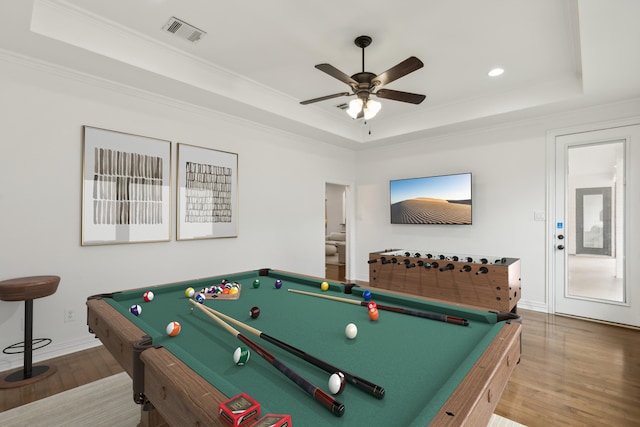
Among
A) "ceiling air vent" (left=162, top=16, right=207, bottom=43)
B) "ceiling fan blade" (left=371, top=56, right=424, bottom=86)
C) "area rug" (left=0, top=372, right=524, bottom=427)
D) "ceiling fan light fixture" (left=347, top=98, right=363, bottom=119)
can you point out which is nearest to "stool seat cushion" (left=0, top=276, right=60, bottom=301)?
"area rug" (left=0, top=372, right=524, bottom=427)

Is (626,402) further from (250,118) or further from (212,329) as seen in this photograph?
(250,118)

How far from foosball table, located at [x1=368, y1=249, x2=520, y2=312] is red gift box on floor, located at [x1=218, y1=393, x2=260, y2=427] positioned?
2.80m

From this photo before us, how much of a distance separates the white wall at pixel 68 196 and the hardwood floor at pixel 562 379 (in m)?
0.51

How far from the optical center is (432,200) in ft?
15.8

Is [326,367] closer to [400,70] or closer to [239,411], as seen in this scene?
[239,411]

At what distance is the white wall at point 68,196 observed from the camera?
2.50 m

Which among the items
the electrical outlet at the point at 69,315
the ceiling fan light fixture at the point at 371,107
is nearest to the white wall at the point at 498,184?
the ceiling fan light fixture at the point at 371,107

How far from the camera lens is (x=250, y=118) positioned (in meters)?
4.07

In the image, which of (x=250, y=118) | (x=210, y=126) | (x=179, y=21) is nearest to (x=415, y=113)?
(x=250, y=118)

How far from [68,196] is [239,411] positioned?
115 inches

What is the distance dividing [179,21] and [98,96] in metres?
1.13

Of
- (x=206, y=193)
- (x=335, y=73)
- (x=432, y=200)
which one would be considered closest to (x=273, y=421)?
(x=335, y=73)

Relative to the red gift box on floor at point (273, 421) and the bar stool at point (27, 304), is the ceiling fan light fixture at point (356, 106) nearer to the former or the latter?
the red gift box on floor at point (273, 421)

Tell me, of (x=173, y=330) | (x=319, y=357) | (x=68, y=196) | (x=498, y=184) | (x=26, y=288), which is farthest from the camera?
(x=498, y=184)
